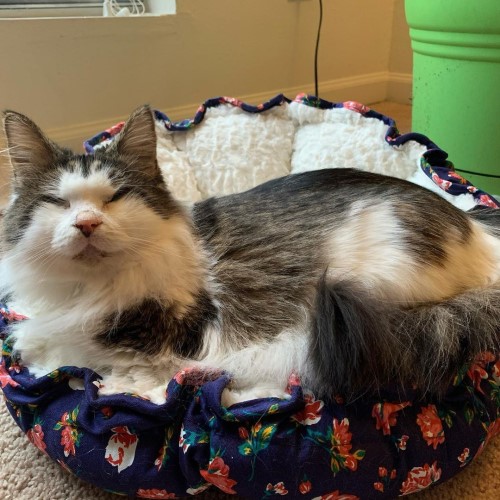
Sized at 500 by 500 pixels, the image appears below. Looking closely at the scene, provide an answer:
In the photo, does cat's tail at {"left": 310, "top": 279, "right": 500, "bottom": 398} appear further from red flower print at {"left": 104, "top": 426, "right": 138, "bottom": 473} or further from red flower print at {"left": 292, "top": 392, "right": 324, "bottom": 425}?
red flower print at {"left": 104, "top": 426, "right": 138, "bottom": 473}

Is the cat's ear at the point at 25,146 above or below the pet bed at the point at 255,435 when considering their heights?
above

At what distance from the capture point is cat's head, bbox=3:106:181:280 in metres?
0.92

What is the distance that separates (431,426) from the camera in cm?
88

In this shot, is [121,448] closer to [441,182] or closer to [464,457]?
[464,457]

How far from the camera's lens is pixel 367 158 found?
1.72 metres

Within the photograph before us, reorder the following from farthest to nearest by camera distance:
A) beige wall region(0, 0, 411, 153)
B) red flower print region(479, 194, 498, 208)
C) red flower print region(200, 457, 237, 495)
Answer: beige wall region(0, 0, 411, 153), red flower print region(479, 194, 498, 208), red flower print region(200, 457, 237, 495)

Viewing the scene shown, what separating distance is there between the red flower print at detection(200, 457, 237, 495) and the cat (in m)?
0.12

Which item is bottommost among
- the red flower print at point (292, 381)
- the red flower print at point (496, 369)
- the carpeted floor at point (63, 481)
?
the carpeted floor at point (63, 481)

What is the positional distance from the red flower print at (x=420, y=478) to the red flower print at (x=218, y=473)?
282mm

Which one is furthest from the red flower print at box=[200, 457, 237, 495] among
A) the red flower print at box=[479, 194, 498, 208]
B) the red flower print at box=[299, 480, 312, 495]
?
the red flower print at box=[479, 194, 498, 208]

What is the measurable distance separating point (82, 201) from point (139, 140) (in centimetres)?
18

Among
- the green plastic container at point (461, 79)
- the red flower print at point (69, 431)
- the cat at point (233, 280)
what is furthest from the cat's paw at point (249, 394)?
the green plastic container at point (461, 79)

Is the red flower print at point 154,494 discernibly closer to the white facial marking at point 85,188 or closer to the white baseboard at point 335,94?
the white facial marking at point 85,188

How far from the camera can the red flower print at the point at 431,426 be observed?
875 mm
